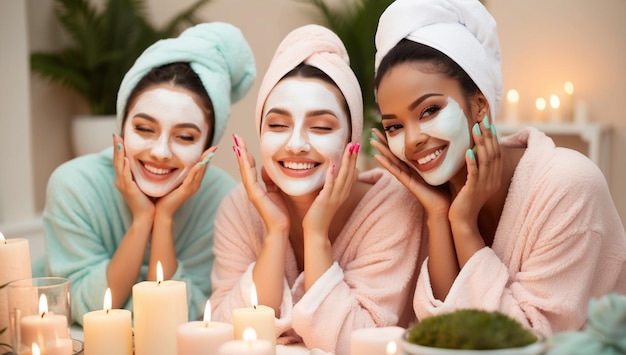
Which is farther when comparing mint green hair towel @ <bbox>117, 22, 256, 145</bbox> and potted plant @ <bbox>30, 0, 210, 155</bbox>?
potted plant @ <bbox>30, 0, 210, 155</bbox>

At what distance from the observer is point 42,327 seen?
3.76 feet

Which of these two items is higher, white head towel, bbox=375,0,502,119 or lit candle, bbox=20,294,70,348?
white head towel, bbox=375,0,502,119

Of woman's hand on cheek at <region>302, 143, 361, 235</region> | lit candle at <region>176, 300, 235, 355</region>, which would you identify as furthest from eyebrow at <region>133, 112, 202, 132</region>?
lit candle at <region>176, 300, 235, 355</region>

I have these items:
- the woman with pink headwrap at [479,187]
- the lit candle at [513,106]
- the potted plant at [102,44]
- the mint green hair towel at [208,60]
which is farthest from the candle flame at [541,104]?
the woman with pink headwrap at [479,187]

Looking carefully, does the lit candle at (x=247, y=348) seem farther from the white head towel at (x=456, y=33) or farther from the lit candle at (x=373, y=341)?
the white head towel at (x=456, y=33)

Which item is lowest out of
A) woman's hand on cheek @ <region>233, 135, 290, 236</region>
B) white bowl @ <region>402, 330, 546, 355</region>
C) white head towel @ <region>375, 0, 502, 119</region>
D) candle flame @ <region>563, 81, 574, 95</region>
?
white bowl @ <region>402, 330, 546, 355</region>

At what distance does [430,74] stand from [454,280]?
0.40 metres

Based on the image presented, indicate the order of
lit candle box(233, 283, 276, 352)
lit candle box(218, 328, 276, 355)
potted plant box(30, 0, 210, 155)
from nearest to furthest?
lit candle box(218, 328, 276, 355)
lit candle box(233, 283, 276, 352)
potted plant box(30, 0, 210, 155)

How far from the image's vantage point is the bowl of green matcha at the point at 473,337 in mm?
776

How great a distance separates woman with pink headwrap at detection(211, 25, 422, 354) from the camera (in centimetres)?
146

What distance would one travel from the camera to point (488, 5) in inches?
155

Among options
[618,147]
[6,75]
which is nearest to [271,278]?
[6,75]

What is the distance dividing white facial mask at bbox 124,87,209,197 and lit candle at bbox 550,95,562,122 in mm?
2471

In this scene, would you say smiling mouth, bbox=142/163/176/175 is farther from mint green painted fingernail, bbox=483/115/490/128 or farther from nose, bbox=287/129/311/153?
mint green painted fingernail, bbox=483/115/490/128
